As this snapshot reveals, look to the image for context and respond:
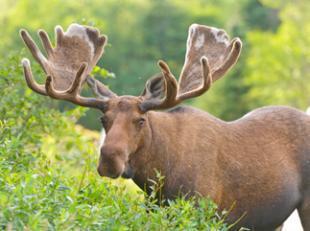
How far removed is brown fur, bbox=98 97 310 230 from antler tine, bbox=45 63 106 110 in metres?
0.19

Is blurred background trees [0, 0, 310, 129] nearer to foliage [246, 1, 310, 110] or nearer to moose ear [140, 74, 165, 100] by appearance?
foliage [246, 1, 310, 110]

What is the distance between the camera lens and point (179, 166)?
10086 millimetres

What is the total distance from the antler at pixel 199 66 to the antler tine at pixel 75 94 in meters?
0.44

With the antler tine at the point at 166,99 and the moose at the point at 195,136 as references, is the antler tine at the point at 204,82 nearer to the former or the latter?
the moose at the point at 195,136

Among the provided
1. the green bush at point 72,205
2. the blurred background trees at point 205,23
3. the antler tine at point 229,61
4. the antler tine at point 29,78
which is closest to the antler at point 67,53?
the antler tine at point 29,78

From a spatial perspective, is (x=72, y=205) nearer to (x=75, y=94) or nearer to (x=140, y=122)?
(x=140, y=122)

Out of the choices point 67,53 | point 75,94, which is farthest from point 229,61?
point 67,53

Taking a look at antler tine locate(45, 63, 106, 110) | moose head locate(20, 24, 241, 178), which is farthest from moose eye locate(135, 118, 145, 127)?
antler tine locate(45, 63, 106, 110)

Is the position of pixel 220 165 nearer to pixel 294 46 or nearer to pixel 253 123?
pixel 253 123

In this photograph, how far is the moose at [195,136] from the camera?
9914 mm

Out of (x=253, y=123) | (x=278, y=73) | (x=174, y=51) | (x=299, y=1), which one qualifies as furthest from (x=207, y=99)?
(x=253, y=123)

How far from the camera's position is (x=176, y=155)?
10133mm

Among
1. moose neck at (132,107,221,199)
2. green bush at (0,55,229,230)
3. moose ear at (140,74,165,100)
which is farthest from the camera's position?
moose ear at (140,74,165,100)

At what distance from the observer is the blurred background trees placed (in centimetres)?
6372
